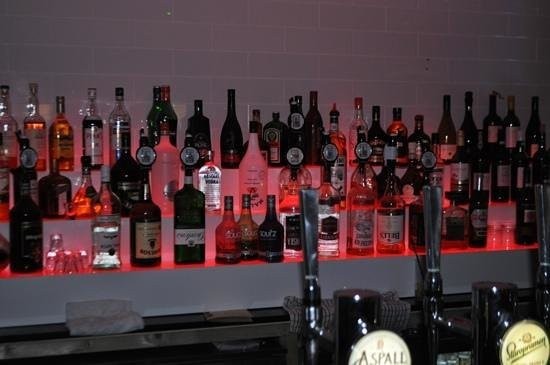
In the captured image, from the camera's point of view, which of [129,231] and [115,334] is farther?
[129,231]

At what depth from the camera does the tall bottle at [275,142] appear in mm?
2879

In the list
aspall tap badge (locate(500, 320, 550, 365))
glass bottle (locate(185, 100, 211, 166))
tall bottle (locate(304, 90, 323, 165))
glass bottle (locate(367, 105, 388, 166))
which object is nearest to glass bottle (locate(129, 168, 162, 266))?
glass bottle (locate(185, 100, 211, 166))

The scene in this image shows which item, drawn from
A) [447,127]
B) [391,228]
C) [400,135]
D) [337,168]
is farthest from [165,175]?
[447,127]

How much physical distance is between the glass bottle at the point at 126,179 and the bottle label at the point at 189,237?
205 millimetres

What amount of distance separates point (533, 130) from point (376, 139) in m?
0.85

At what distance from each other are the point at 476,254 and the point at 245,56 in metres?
1.27

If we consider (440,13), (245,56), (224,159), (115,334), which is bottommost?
(115,334)

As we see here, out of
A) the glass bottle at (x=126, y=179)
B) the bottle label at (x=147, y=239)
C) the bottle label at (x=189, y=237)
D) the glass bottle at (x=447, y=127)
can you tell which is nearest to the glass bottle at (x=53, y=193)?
the glass bottle at (x=126, y=179)

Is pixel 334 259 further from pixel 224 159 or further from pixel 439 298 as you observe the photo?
pixel 439 298

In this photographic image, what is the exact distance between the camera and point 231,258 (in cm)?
259

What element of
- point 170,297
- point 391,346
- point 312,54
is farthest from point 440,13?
point 391,346

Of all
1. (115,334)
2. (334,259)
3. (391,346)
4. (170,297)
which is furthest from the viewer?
(334,259)

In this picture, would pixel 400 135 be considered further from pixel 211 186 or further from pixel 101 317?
pixel 101 317

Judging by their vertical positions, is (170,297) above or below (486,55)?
below
